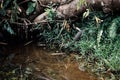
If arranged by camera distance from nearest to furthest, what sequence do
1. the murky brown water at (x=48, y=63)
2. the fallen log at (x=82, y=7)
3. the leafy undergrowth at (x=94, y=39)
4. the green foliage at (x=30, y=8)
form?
the murky brown water at (x=48, y=63)
the leafy undergrowth at (x=94, y=39)
the fallen log at (x=82, y=7)
the green foliage at (x=30, y=8)

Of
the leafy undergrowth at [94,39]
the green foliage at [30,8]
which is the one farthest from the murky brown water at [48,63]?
the green foliage at [30,8]

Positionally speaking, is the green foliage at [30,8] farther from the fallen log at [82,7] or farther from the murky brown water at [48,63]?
the murky brown water at [48,63]

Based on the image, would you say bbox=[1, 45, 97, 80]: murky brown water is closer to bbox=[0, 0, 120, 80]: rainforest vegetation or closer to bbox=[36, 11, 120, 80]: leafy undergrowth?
bbox=[0, 0, 120, 80]: rainforest vegetation

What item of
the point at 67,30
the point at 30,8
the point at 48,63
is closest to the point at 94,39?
the point at 67,30

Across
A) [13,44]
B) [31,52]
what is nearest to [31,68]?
[31,52]

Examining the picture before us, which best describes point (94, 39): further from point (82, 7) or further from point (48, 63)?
point (48, 63)

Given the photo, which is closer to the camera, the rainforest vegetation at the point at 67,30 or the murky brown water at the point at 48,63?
the murky brown water at the point at 48,63

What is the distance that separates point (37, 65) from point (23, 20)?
1.16 m

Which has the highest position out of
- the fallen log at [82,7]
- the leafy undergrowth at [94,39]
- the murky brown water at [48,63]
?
the fallen log at [82,7]

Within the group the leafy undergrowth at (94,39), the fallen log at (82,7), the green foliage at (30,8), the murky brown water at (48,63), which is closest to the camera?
the murky brown water at (48,63)

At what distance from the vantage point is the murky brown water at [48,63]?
193 inches

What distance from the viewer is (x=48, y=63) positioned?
17.4ft

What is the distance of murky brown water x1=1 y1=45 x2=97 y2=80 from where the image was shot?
489 centimetres

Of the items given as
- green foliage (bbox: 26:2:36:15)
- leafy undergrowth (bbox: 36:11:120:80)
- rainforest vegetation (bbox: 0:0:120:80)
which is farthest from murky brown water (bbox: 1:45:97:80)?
green foliage (bbox: 26:2:36:15)
